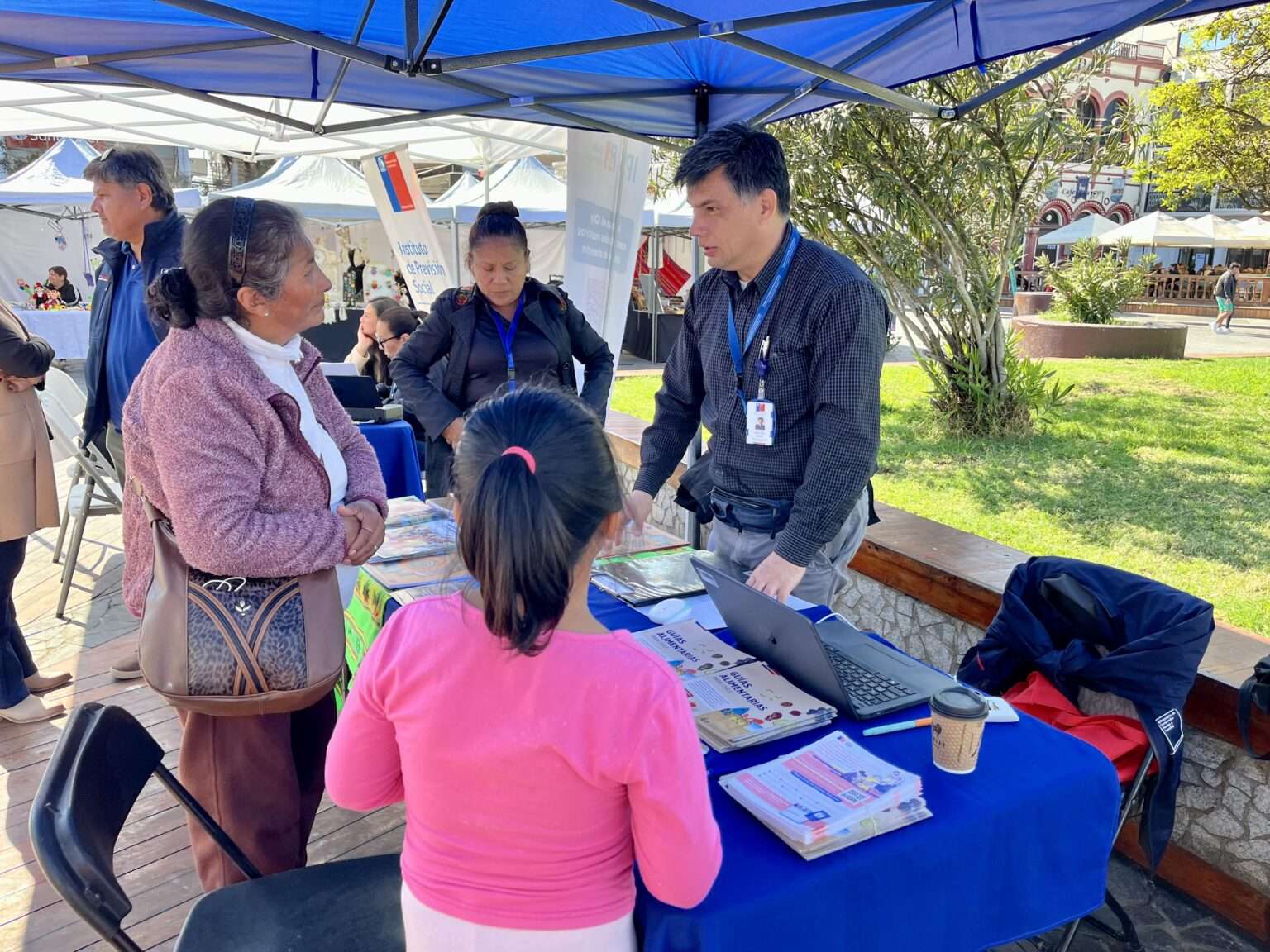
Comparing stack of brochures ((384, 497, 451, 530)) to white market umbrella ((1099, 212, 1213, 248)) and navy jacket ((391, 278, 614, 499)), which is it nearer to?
navy jacket ((391, 278, 614, 499))

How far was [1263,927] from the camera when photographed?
6.89ft

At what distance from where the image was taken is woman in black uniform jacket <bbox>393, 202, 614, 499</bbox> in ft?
9.91

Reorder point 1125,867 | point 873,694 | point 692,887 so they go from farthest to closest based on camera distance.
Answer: point 1125,867 < point 873,694 < point 692,887

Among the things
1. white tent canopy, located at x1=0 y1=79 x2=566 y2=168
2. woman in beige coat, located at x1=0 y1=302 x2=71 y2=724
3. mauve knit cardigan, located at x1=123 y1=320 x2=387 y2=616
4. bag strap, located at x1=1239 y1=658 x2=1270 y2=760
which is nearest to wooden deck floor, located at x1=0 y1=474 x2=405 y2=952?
woman in beige coat, located at x1=0 y1=302 x2=71 y2=724

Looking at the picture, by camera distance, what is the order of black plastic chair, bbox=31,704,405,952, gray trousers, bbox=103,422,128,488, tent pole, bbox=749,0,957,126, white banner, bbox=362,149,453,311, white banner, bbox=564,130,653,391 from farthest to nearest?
white banner, bbox=362,149,453,311
white banner, bbox=564,130,653,391
gray trousers, bbox=103,422,128,488
tent pole, bbox=749,0,957,126
black plastic chair, bbox=31,704,405,952

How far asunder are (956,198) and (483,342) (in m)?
4.21

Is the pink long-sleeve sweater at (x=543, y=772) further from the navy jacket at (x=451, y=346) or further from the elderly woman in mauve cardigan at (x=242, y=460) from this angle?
the navy jacket at (x=451, y=346)

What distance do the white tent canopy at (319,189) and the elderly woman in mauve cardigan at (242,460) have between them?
9119 mm

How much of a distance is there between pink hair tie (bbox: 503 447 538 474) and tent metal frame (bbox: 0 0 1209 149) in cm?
173

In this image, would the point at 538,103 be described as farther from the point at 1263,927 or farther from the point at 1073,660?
the point at 1263,927

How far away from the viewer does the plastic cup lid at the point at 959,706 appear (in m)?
1.26

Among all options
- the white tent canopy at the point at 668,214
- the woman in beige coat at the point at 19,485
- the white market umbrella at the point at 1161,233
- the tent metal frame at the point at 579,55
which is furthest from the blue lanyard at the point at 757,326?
the white market umbrella at the point at 1161,233

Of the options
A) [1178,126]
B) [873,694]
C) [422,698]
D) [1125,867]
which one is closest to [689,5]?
[873,694]

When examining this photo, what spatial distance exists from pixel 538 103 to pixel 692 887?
3024 millimetres
